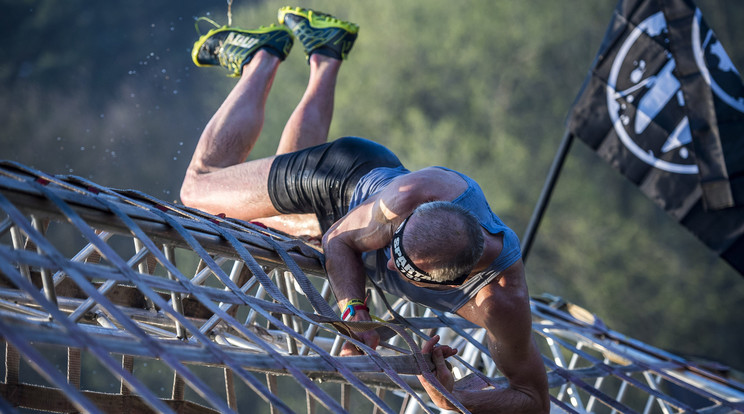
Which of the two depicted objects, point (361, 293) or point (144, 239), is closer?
point (144, 239)

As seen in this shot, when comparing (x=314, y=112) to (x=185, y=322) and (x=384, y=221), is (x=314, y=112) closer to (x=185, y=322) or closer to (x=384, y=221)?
(x=384, y=221)

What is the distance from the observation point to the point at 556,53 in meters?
10.3

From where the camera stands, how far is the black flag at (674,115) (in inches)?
127

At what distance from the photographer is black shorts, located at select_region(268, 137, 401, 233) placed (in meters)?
1.93

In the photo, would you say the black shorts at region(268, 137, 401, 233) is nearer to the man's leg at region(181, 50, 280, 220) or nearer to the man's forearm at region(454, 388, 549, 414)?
the man's leg at region(181, 50, 280, 220)

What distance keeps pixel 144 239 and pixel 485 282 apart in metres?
0.77

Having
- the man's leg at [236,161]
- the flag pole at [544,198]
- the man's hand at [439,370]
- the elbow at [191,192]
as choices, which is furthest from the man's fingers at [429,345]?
the flag pole at [544,198]

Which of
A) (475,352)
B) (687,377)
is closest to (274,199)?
(475,352)

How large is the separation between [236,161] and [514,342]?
1143mm

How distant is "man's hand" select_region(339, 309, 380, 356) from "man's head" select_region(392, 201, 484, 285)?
→ 0.16 m

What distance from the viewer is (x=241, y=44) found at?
260 cm

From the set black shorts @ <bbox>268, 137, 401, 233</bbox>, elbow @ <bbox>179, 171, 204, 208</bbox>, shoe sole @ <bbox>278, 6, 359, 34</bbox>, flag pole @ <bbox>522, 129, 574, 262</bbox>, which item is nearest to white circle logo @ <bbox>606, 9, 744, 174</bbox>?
flag pole @ <bbox>522, 129, 574, 262</bbox>

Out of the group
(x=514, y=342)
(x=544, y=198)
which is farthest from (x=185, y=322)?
(x=544, y=198)

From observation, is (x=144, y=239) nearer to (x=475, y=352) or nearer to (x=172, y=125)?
(x=475, y=352)
